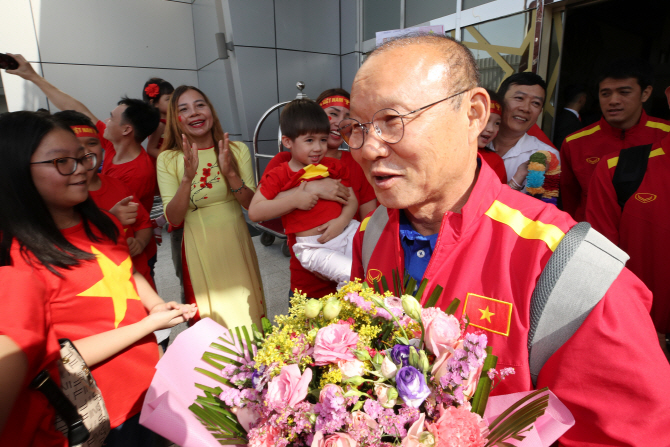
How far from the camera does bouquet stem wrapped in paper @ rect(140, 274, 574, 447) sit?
661mm

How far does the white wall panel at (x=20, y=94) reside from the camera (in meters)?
6.19

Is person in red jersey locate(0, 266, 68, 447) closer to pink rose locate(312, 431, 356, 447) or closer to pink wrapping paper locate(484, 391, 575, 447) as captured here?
pink rose locate(312, 431, 356, 447)

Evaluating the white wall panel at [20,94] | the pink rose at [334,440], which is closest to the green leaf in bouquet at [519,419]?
the pink rose at [334,440]

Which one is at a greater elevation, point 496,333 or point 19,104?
point 19,104

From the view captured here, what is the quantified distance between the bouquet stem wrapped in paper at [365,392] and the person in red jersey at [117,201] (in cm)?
169

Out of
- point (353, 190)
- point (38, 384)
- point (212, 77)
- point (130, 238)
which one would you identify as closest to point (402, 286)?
point (38, 384)

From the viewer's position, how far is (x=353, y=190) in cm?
265

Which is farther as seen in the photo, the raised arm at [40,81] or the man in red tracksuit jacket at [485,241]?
the raised arm at [40,81]

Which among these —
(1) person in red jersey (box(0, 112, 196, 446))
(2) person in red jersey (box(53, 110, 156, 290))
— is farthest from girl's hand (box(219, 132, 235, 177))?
(1) person in red jersey (box(0, 112, 196, 446))

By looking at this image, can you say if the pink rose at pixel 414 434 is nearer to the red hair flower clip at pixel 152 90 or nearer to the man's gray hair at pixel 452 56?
the man's gray hair at pixel 452 56

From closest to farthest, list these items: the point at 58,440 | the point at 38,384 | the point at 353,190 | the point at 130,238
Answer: the point at 38,384, the point at 58,440, the point at 130,238, the point at 353,190

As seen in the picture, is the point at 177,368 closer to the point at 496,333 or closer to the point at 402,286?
the point at 402,286

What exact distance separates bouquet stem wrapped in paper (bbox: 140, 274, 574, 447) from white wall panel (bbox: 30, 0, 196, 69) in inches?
314

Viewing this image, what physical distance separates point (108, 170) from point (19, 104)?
198 inches
